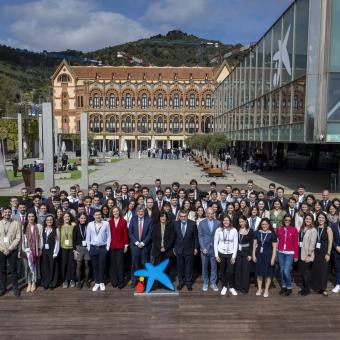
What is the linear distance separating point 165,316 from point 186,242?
5.25 feet

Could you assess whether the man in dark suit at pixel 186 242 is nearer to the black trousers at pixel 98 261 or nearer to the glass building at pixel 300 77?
the black trousers at pixel 98 261

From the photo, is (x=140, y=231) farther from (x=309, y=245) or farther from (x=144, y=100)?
(x=144, y=100)

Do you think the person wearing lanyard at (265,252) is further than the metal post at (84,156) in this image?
No

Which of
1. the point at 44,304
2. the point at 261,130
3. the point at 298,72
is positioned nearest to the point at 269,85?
Answer: the point at 261,130

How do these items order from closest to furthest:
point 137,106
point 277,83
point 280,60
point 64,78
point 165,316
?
point 165,316, point 280,60, point 277,83, point 137,106, point 64,78

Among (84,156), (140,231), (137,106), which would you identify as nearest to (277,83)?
→ (84,156)

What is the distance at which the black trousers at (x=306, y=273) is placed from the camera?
310 inches

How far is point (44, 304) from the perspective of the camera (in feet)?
24.1

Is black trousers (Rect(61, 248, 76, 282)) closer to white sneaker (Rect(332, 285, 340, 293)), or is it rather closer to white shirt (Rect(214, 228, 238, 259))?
white shirt (Rect(214, 228, 238, 259))

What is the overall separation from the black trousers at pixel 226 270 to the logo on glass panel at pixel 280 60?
57.6ft

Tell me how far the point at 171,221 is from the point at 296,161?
Answer: 33.5 metres

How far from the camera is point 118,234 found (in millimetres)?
8156

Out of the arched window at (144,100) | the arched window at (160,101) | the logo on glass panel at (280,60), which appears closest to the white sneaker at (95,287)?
the logo on glass panel at (280,60)

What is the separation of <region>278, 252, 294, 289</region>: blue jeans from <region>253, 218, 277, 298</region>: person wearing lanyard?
21cm
